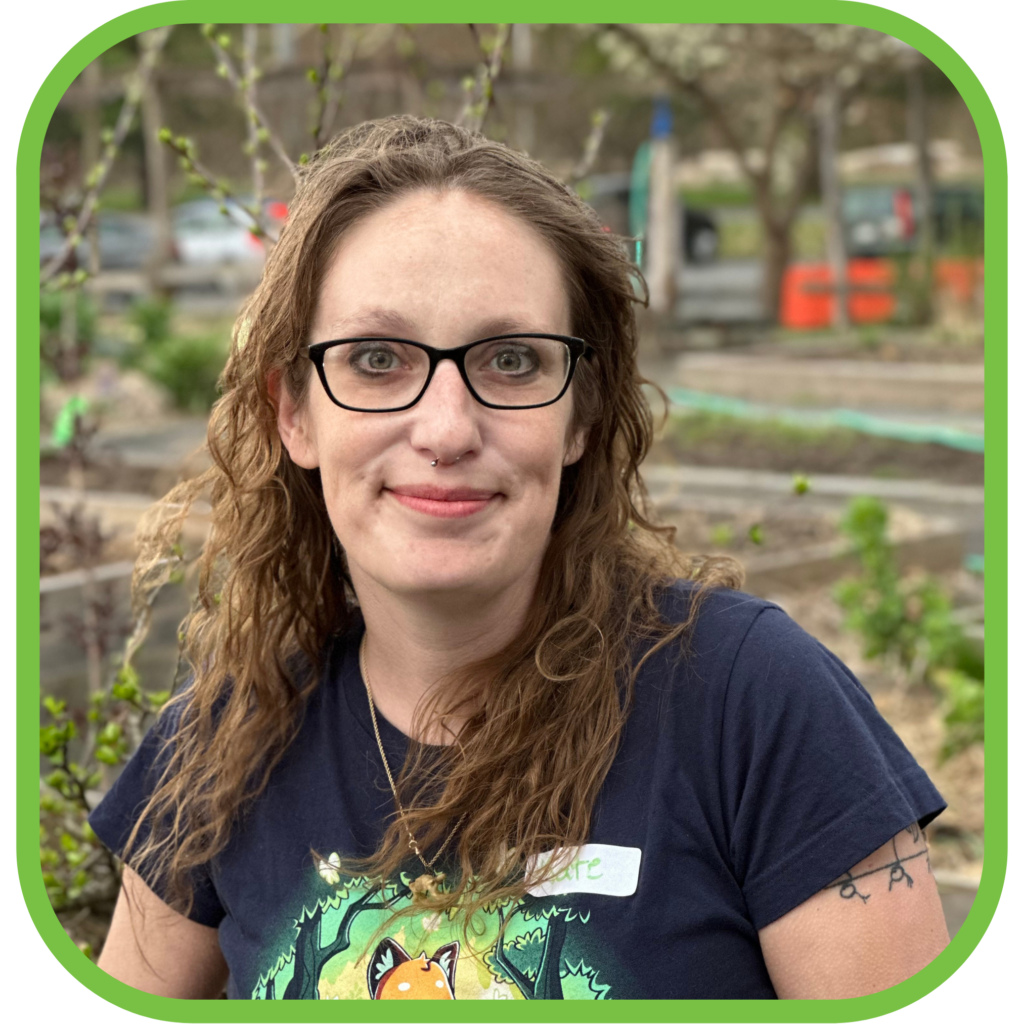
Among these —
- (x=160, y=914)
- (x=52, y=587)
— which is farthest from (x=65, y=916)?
(x=52, y=587)

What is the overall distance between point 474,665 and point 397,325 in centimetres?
53

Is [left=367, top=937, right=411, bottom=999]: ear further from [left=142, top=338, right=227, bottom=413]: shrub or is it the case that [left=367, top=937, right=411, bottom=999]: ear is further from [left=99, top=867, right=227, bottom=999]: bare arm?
[left=142, top=338, right=227, bottom=413]: shrub

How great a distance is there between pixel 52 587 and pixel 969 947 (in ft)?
13.4

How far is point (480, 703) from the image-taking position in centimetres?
205

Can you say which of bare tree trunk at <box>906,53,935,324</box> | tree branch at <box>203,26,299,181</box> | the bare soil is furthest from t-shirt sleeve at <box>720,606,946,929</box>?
bare tree trunk at <box>906,53,935,324</box>

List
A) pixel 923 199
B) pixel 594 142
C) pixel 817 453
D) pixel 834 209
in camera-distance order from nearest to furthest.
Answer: pixel 594 142, pixel 817 453, pixel 834 209, pixel 923 199

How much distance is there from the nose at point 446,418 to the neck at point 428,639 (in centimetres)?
25

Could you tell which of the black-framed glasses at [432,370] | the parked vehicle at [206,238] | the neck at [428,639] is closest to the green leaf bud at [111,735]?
the neck at [428,639]

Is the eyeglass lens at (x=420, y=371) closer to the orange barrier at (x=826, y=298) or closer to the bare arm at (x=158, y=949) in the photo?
the bare arm at (x=158, y=949)

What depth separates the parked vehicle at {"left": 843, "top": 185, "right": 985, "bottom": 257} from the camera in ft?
66.8

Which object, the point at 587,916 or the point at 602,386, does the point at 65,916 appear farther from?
the point at 602,386

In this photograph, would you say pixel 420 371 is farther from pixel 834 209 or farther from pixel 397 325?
pixel 834 209

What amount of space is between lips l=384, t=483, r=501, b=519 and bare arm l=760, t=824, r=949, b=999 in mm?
680

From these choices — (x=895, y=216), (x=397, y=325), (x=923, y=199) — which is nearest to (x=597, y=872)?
(x=397, y=325)
